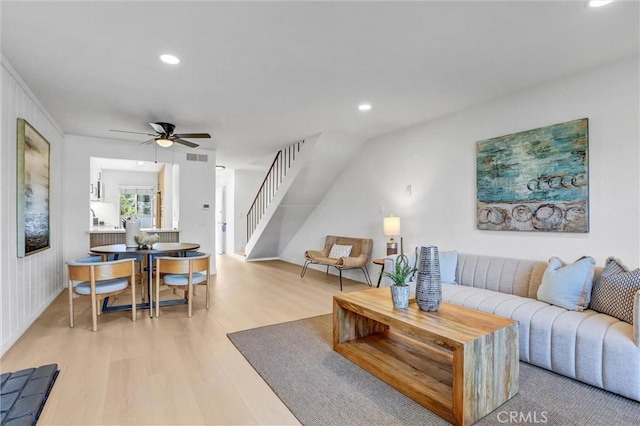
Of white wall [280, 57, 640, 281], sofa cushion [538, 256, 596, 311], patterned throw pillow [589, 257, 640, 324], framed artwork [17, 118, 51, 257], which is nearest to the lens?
patterned throw pillow [589, 257, 640, 324]

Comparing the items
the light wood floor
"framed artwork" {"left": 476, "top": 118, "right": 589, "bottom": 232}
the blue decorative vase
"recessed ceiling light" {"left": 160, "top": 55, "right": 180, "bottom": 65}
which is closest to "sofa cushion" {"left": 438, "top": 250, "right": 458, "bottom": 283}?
"framed artwork" {"left": 476, "top": 118, "right": 589, "bottom": 232}

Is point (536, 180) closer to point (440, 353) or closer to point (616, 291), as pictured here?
point (616, 291)

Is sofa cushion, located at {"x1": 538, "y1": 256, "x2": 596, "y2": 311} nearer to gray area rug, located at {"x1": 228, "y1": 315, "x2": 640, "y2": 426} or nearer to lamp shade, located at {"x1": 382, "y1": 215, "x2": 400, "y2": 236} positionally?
gray area rug, located at {"x1": 228, "y1": 315, "x2": 640, "y2": 426}

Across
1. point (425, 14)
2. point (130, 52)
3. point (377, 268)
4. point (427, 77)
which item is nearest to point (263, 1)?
point (425, 14)

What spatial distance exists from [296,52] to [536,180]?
2.73m

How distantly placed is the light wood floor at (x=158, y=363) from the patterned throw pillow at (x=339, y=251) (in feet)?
4.60

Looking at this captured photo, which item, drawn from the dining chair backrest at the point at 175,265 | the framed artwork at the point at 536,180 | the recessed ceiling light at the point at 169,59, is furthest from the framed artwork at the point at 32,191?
the framed artwork at the point at 536,180

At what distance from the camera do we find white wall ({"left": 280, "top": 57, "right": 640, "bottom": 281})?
277 cm

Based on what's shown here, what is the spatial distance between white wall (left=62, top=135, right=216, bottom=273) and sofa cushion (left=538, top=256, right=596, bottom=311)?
17.6 ft

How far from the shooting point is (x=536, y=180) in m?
3.29

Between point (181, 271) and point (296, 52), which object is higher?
point (296, 52)

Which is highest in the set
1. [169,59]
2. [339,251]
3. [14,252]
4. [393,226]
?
[169,59]

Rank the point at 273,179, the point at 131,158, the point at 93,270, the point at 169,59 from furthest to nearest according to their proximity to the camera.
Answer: the point at 273,179
the point at 131,158
the point at 93,270
the point at 169,59

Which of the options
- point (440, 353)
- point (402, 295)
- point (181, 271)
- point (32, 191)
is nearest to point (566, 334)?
point (440, 353)
